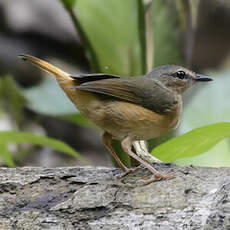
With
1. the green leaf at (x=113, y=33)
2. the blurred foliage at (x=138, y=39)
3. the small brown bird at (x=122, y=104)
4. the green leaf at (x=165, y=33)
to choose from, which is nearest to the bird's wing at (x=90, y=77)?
the small brown bird at (x=122, y=104)

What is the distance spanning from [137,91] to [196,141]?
0.68 metres

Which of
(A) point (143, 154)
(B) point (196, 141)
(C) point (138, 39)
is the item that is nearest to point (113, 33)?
(C) point (138, 39)

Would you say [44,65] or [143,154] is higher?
[44,65]

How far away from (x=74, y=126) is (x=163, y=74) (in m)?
3.60

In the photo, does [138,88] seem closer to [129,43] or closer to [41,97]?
[129,43]

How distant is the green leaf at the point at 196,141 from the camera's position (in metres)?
2.80

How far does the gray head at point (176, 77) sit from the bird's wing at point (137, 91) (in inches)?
6.8

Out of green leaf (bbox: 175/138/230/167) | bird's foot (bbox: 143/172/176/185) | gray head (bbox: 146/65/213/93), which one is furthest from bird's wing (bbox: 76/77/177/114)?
bird's foot (bbox: 143/172/176/185)

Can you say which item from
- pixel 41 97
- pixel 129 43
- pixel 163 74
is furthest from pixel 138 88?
pixel 41 97

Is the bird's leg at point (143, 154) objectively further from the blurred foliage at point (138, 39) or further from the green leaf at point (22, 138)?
the green leaf at point (22, 138)

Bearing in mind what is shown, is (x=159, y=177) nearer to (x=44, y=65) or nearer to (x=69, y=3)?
(x=44, y=65)

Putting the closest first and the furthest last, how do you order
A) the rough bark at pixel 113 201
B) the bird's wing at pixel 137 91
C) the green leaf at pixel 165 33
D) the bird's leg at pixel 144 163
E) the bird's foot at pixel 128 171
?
1. the rough bark at pixel 113 201
2. the bird's leg at pixel 144 163
3. the bird's foot at pixel 128 171
4. the bird's wing at pixel 137 91
5. the green leaf at pixel 165 33

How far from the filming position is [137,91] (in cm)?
343

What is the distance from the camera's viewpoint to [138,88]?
3434 millimetres
